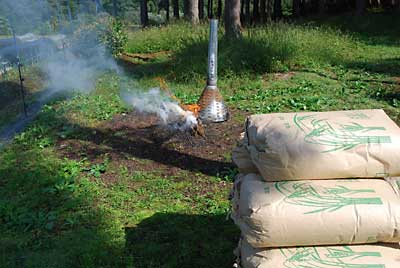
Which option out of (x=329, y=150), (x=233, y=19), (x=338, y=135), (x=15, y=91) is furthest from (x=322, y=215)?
(x=15, y=91)

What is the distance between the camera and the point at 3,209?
13.9 feet

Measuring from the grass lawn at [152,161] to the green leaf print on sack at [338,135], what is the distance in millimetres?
1473

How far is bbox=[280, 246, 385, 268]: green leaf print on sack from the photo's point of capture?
2162mm

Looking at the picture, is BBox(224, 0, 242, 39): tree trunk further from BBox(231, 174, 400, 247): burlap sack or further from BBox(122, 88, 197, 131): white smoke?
BBox(231, 174, 400, 247): burlap sack

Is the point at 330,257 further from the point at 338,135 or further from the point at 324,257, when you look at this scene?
the point at 338,135

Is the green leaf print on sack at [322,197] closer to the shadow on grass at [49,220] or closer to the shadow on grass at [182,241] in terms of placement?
the shadow on grass at [182,241]

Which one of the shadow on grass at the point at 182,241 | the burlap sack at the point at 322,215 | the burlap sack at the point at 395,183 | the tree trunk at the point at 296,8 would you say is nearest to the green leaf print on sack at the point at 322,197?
the burlap sack at the point at 322,215

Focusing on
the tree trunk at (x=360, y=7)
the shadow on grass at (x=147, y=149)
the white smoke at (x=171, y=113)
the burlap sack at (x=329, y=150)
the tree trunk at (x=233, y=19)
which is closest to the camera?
the burlap sack at (x=329, y=150)

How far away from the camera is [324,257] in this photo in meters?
2.23

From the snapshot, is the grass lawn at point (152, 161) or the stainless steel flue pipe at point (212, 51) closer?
the grass lawn at point (152, 161)

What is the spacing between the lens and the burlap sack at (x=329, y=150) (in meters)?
2.31

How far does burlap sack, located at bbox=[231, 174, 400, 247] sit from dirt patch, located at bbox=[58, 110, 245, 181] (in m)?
2.46

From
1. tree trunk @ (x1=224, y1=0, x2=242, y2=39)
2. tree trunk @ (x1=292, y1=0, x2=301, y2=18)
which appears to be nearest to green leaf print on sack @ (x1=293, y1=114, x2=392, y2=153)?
tree trunk @ (x1=224, y1=0, x2=242, y2=39)

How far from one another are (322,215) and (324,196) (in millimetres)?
110
